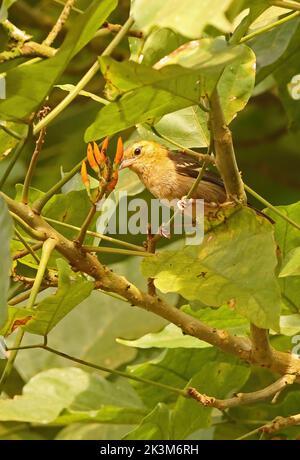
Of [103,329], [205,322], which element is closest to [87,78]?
[205,322]

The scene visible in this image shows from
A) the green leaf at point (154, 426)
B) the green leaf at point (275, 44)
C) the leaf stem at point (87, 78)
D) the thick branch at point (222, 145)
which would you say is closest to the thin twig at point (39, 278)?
the leaf stem at point (87, 78)

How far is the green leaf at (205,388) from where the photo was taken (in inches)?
88.7

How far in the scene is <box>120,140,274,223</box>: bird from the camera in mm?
2797

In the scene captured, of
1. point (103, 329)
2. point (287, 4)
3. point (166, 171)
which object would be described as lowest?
Answer: point (103, 329)

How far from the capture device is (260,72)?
108 inches

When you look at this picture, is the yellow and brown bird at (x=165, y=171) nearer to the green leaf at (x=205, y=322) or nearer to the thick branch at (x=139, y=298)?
the green leaf at (x=205, y=322)

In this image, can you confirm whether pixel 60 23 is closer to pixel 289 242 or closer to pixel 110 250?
pixel 110 250

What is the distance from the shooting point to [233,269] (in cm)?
174

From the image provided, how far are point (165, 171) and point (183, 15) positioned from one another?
5.89 feet

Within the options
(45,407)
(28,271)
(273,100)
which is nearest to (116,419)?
(45,407)

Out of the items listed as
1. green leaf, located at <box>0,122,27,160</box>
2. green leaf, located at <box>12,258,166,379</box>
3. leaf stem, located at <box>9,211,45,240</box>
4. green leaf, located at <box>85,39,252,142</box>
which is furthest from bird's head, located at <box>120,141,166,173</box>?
leaf stem, located at <box>9,211,45,240</box>

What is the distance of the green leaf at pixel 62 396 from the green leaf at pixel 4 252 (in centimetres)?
79

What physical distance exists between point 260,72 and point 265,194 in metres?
1.32

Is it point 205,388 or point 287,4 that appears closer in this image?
point 287,4
